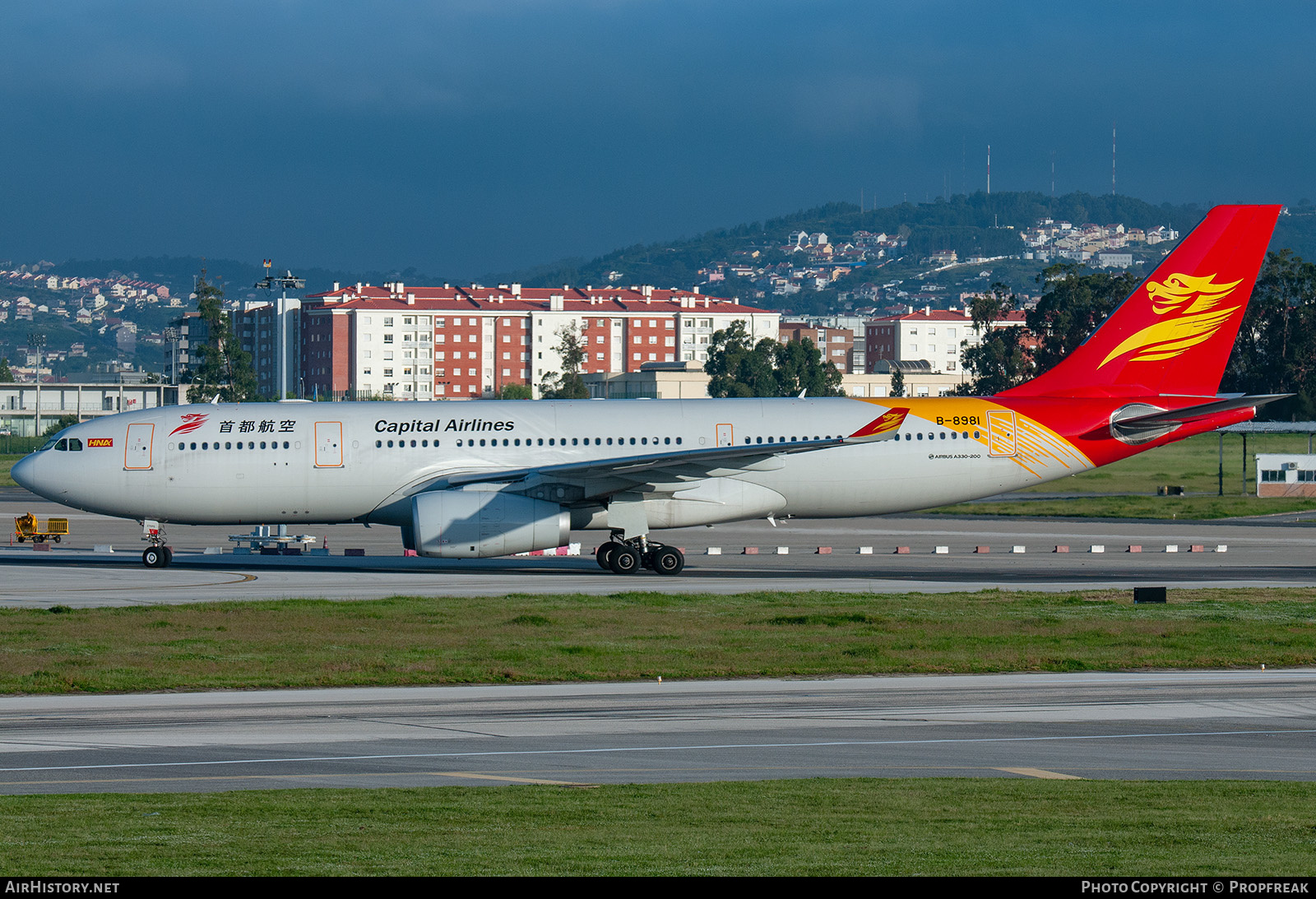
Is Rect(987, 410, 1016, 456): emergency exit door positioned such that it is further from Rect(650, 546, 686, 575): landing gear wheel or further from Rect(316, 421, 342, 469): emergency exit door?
Rect(316, 421, 342, 469): emergency exit door

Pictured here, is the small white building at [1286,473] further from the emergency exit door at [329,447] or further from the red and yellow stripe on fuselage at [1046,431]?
the emergency exit door at [329,447]

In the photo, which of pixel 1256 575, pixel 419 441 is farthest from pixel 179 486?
pixel 1256 575

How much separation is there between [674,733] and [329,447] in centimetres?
2087

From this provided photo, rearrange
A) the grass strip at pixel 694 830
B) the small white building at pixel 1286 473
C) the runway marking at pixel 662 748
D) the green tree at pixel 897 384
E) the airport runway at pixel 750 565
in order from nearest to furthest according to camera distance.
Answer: the grass strip at pixel 694 830 < the runway marking at pixel 662 748 < the airport runway at pixel 750 565 < the small white building at pixel 1286 473 < the green tree at pixel 897 384

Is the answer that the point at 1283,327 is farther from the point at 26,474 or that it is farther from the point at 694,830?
the point at 694,830

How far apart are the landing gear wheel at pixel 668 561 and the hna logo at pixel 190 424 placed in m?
11.7

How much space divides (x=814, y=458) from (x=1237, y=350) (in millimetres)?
110697

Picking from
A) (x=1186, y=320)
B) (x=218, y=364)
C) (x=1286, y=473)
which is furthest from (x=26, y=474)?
(x=218, y=364)

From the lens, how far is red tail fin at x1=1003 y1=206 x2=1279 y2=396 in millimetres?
36406

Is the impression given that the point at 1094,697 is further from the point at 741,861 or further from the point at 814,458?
the point at 814,458

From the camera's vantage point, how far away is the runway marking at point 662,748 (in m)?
13.9

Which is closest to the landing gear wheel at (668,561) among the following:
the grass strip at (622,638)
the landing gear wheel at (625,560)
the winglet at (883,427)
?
the landing gear wheel at (625,560)

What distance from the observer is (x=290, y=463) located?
34688mm

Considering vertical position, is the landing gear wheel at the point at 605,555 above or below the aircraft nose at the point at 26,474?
below
